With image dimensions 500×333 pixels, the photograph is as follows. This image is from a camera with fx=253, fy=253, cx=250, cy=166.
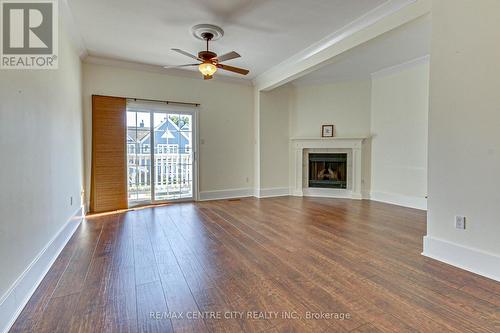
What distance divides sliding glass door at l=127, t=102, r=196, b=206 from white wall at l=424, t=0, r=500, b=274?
4.29 metres

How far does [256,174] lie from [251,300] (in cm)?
437

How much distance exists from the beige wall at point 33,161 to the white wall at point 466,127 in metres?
3.54

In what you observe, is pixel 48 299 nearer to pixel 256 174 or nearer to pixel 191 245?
pixel 191 245

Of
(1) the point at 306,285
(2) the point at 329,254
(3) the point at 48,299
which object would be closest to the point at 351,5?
(2) the point at 329,254

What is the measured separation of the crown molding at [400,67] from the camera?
454cm

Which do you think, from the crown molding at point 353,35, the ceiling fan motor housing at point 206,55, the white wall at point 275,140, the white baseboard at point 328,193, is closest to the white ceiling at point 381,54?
the crown molding at point 353,35

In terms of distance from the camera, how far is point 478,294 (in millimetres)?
1888

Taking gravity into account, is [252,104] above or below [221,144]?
above

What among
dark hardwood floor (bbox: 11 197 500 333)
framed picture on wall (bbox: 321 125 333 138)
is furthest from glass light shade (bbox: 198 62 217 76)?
framed picture on wall (bbox: 321 125 333 138)

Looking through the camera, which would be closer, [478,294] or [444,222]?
[478,294]

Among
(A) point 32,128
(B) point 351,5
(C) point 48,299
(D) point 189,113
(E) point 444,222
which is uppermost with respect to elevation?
(B) point 351,5

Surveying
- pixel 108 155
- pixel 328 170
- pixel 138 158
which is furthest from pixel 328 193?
pixel 108 155

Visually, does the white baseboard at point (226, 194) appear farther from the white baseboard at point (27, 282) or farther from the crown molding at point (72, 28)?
the crown molding at point (72, 28)

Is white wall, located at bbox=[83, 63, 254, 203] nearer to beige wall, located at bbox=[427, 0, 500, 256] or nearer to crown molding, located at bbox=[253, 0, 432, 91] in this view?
crown molding, located at bbox=[253, 0, 432, 91]
